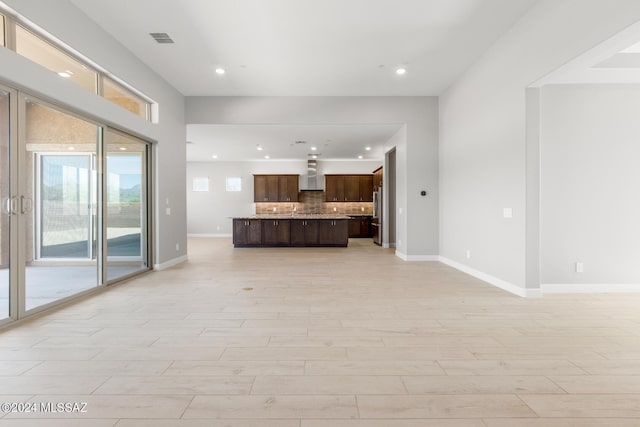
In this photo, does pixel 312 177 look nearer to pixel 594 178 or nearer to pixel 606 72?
pixel 594 178

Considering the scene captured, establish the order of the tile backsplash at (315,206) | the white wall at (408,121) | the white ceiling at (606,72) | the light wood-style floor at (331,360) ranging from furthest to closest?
the tile backsplash at (315,206) → the white wall at (408,121) → the white ceiling at (606,72) → the light wood-style floor at (331,360)

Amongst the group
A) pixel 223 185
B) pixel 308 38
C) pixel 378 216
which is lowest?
pixel 378 216

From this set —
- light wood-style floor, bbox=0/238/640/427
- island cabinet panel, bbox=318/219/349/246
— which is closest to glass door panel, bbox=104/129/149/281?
light wood-style floor, bbox=0/238/640/427

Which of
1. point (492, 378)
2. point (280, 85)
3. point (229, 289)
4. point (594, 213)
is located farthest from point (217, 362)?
point (280, 85)

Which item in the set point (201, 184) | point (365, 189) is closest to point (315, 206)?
point (365, 189)

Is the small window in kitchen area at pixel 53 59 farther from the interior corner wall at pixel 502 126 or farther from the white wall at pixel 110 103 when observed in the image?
the interior corner wall at pixel 502 126

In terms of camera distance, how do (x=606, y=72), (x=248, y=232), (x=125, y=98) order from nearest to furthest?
(x=606, y=72) < (x=125, y=98) < (x=248, y=232)

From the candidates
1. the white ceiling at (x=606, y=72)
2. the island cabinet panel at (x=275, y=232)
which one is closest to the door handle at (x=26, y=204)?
the white ceiling at (x=606, y=72)

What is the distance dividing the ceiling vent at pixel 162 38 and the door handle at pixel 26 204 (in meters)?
2.60

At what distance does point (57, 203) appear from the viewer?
3682 mm

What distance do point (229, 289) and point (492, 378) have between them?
10.8ft

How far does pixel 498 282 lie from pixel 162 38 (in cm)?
577

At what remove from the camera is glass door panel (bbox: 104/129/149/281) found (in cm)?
460

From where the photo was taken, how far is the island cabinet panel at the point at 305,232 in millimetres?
9430
